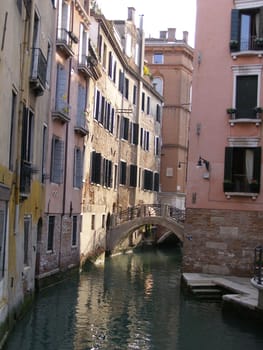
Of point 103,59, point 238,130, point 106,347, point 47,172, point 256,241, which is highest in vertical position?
point 103,59

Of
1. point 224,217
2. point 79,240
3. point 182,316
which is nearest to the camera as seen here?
point 182,316

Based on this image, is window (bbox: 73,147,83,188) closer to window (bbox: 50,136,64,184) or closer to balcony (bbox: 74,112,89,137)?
balcony (bbox: 74,112,89,137)

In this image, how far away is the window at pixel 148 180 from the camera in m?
40.0

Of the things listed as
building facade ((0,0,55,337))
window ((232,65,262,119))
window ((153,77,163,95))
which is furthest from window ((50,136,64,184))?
window ((153,77,163,95))

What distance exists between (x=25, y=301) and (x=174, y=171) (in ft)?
102

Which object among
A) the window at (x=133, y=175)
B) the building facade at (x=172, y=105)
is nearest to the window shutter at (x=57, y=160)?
the window at (x=133, y=175)

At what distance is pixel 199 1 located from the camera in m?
21.1

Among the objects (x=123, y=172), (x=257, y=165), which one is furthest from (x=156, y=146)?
(x=257, y=165)

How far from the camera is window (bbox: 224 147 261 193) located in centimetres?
1997

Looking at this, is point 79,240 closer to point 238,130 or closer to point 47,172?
point 47,172

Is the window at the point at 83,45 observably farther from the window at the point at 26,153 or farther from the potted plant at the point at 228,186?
the window at the point at 26,153

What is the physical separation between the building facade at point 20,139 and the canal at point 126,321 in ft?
2.51

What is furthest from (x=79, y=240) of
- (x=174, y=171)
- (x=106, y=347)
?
(x=174, y=171)

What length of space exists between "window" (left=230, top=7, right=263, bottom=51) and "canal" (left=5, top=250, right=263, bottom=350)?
7872 mm
